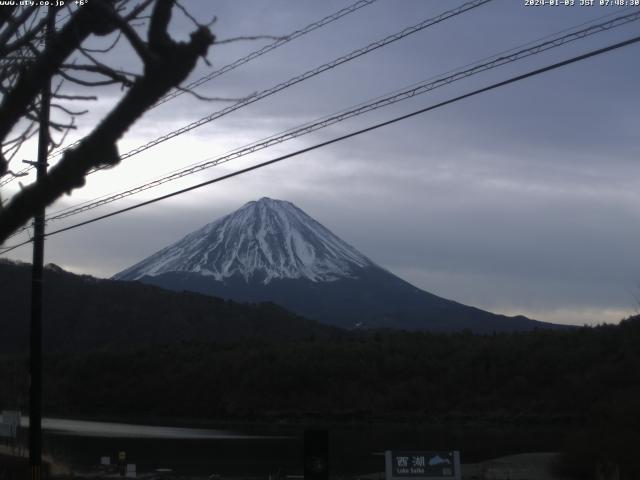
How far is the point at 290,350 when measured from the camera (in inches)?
3743

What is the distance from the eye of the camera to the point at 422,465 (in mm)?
21344

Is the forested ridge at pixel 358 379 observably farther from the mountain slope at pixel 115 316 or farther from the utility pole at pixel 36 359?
the utility pole at pixel 36 359

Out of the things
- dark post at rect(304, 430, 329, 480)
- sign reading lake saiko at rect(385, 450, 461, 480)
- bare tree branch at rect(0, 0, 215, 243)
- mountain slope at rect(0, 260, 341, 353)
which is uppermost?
mountain slope at rect(0, 260, 341, 353)

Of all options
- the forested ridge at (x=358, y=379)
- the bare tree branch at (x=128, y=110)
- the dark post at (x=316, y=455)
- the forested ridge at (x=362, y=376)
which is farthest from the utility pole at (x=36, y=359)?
the forested ridge at (x=362, y=376)

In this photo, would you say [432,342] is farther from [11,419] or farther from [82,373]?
[11,419]

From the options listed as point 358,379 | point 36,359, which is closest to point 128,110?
Result: point 36,359

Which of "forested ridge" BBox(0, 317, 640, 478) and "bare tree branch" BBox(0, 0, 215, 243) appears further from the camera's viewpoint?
"forested ridge" BBox(0, 317, 640, 478)

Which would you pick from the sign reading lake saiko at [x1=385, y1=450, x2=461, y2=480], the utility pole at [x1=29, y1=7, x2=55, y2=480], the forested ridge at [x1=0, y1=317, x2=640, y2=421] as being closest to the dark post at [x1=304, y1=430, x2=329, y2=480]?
the sign reading lake saiko at [x1=385, y1=450, x2=461, y2=480]

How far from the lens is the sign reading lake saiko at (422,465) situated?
21188mm

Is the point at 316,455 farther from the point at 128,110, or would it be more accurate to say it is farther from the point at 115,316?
the point at 115,316

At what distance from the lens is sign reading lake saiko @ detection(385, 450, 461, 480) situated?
69.5ft

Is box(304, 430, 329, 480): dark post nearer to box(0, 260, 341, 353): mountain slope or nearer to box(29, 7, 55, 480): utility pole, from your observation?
box(29, 7, 55, 480): utility pole

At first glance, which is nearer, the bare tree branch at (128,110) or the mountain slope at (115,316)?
the bare tree branch at (128,110)

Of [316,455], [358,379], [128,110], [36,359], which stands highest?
[128,110]
